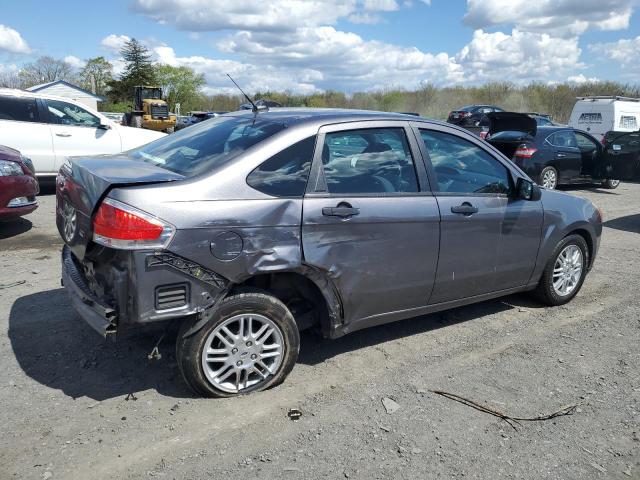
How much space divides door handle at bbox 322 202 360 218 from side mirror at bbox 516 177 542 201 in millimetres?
1665

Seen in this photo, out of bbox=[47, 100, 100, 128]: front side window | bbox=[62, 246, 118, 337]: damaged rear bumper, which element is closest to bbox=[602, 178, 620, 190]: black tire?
bbox=[47, 100, 100, 128]: front side window

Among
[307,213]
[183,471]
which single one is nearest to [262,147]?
[307,213]

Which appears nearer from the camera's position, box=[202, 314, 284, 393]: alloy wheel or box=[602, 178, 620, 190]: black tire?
box=[202, 314, 284, 393]: alloy wheel

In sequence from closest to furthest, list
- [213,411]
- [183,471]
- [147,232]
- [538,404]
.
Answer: [183,471]
[147,232]
[213,411]
[538,404]

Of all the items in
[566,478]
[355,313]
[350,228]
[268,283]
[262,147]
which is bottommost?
[566,478]

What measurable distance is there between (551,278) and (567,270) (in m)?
0.27

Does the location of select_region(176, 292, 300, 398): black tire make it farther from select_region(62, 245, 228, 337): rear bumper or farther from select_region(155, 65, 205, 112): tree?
select_region(155, 65, 205, 112): tree

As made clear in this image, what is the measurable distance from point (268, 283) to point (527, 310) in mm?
2732

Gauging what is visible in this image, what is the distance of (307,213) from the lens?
134 inches

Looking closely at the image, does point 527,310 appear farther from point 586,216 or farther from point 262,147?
point 262,147

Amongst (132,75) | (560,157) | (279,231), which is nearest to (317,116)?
(279,231)

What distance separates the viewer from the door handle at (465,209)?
13.4ft

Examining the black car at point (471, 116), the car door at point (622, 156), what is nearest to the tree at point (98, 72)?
the black car at point (471, 116)

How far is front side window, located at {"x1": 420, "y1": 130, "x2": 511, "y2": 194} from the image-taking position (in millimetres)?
4121
